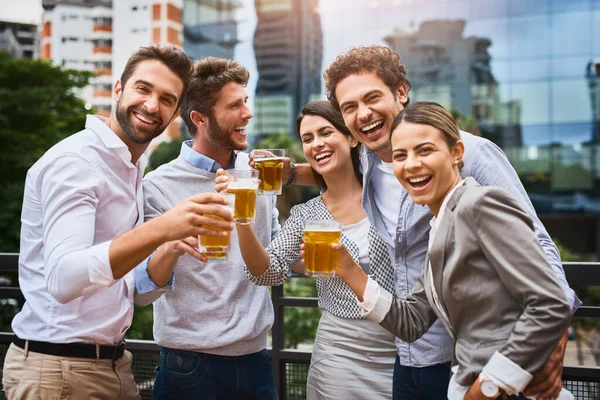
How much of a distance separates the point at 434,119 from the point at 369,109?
0.49 meters

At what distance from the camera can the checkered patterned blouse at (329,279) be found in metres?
2.32

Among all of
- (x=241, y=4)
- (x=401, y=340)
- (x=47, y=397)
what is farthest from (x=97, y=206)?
(x=241, y=4)

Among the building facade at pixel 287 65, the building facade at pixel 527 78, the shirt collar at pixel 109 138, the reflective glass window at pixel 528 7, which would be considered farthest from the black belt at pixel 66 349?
the building facade at pixel 287 65

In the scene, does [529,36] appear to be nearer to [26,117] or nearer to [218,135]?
[26,117]

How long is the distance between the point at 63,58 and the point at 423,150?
5705 centimetres

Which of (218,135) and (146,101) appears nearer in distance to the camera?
(146,101)

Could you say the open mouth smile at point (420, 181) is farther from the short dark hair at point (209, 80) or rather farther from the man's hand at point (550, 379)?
the short dark hair at point (209, 80)

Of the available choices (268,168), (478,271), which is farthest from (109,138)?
(478,271)

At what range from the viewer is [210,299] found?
7.93 feet

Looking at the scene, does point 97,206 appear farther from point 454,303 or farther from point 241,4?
point 241,4

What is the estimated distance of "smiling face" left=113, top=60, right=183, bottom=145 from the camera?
2.17m

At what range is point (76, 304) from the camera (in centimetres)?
201

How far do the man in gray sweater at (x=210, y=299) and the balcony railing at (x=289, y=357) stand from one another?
285mm

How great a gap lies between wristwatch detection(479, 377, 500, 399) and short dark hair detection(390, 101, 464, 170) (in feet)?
2.09
